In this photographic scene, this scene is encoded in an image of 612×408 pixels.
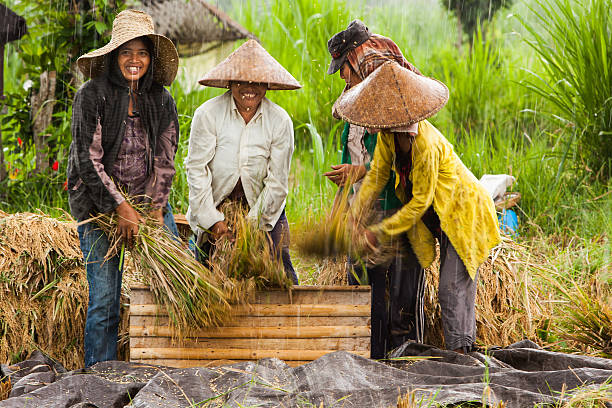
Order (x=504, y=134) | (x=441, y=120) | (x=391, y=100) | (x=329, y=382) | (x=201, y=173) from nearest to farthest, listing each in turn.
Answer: (x=329, y=382)
(x=391, y=100)
(x=201, y=173)
(x=504, y=134)
(x=441, y=120)

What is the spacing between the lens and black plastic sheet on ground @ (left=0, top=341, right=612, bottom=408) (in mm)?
2879

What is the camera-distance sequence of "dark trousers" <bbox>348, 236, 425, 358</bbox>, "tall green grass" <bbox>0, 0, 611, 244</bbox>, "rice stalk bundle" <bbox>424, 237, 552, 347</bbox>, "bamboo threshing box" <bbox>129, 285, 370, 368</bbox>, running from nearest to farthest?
1. "bamboo threshing box" <bbox>129, 285, 370, 368</bbox>
2. "dark trousers" <bbox>348, 236, 425, 358</bbox>
3. "rice stalk bundle" <bbox>424, 237, 552, 347</bbox>
4. "tall green grass" <bbox>0, 0, 611, 244</bbox>

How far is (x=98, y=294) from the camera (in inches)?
144

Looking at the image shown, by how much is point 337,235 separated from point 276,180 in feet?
1.72

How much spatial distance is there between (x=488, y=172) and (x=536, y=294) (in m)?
2.50

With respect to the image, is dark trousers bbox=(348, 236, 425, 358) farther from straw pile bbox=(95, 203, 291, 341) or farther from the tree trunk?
the tree trunk

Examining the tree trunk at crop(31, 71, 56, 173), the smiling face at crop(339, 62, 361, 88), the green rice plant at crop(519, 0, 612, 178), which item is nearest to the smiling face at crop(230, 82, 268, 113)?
the smiling face at crop(339, 62, 361, 88)

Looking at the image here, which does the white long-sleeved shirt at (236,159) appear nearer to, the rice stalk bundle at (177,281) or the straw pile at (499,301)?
the rice stalk bundle at (177,281)

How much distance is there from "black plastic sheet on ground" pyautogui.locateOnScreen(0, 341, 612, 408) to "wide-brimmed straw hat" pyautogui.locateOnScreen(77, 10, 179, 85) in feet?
5.24

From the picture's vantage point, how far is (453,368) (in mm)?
3299

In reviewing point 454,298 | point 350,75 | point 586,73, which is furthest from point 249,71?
point 586,73

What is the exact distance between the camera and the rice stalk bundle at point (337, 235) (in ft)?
11.7

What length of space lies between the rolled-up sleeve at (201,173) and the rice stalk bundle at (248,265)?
0.23m

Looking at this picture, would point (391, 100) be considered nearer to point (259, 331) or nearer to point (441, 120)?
point (259, 331)
